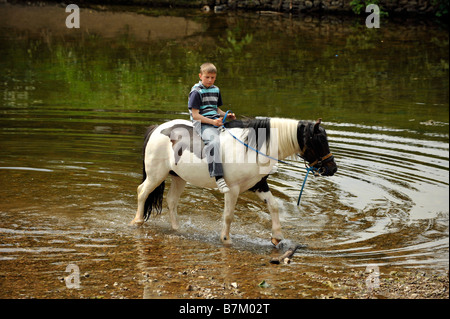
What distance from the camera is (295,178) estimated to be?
35.1 feet

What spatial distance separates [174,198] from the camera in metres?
8.55

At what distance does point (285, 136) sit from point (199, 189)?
10.3ft

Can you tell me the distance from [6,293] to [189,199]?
12.8 ft

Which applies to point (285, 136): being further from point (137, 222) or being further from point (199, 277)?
point (137, 222)

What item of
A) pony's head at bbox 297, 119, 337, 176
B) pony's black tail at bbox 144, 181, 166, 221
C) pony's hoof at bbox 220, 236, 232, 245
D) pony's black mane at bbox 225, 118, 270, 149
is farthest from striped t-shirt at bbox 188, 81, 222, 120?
pony's hoof at bbox 220, 236, 232, 245

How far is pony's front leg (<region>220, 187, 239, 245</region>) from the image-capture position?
25.5ft

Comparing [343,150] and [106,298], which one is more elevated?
[343,150]

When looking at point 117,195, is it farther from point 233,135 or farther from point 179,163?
point 233,135

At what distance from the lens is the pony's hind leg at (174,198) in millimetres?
8500

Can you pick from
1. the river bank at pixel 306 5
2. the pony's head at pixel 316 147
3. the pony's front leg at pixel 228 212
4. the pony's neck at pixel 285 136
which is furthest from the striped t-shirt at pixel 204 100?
the river bank at pixel 306 5

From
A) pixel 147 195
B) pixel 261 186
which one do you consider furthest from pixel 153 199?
pixel 261 186

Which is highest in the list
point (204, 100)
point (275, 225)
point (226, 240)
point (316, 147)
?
point (204, 100)

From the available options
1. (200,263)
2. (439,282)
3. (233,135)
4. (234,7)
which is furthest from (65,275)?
(234,7)

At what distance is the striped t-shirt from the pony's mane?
52 centimetres
